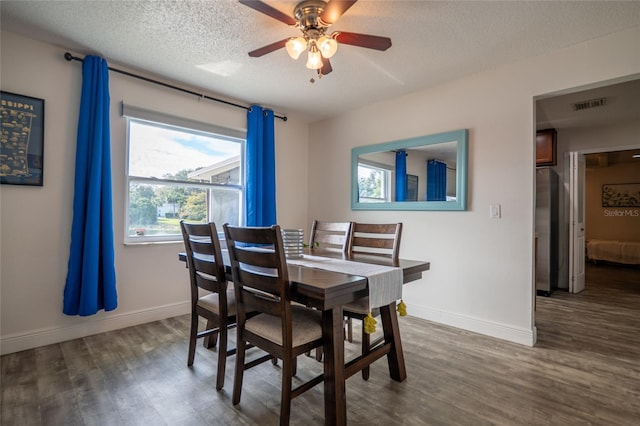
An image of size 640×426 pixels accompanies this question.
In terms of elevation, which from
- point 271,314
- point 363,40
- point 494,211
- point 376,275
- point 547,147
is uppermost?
point 363,40

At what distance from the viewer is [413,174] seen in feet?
10.7

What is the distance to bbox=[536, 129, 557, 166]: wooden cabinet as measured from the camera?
4289 millimetres

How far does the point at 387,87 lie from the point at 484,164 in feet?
4.04

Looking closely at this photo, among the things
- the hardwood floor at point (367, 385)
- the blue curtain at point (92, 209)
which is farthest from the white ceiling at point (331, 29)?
the hardwood floor at point (367, 385)

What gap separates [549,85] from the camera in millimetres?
2492

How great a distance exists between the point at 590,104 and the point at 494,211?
2.02 meters

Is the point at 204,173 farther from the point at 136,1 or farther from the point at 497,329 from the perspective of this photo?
the point at 497,329

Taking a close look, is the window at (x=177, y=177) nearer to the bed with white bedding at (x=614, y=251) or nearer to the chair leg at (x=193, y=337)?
the chair leg at (x=193, y=337)

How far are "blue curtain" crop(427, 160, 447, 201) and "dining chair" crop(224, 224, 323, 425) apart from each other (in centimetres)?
196

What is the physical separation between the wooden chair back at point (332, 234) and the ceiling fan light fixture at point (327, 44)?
4.04ft

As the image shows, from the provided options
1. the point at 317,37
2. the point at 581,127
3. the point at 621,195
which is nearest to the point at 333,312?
the point at 317,37

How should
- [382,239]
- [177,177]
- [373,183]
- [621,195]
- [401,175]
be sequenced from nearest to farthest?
[382,239] < [177,177] < [401,175] < [373,183] < [621,195]

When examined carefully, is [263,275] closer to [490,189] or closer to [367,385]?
[367,385]

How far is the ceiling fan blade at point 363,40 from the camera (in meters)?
1.81
